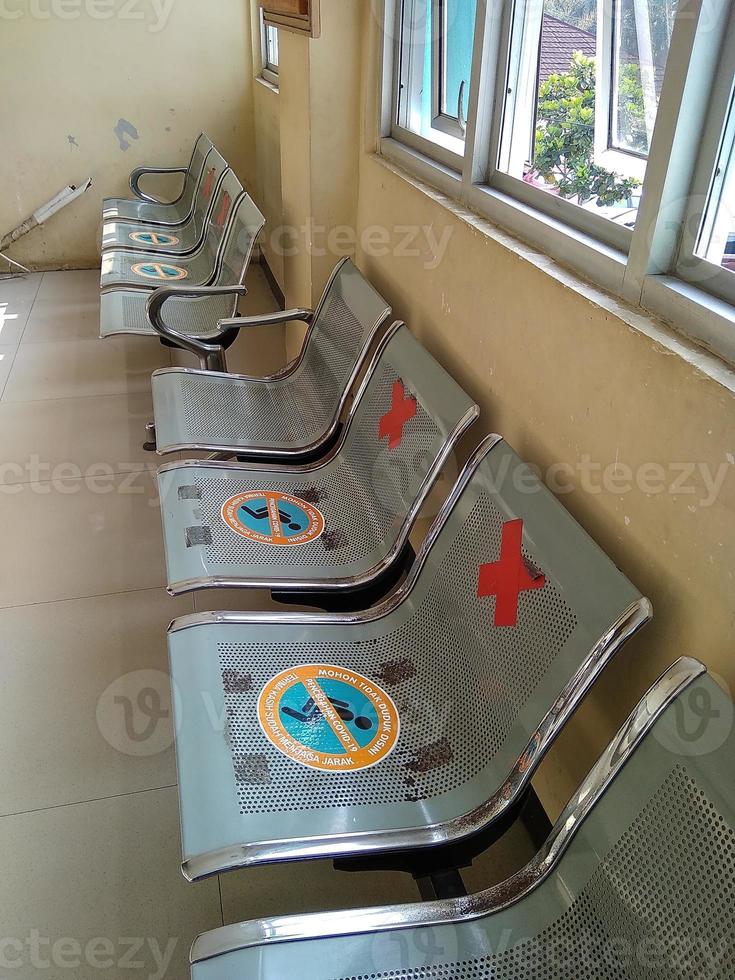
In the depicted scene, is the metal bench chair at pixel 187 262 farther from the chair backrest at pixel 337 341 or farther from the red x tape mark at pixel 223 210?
the chair backrest at pixel 337 341

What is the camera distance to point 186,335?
2.87 metres

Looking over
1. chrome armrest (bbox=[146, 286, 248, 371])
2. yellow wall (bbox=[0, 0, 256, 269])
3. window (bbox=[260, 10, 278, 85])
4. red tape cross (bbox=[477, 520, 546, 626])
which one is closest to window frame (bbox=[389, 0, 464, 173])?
chrome armrest (bbox=[146, 286, 248, 371])

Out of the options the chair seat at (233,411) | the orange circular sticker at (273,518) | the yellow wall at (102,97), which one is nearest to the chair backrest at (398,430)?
the orange circular sticker at (273,518)

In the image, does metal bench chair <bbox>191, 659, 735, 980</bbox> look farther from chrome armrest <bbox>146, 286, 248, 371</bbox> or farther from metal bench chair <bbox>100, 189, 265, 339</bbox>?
metal bench chair <bbox>100, 189, 265, 339</bbox>

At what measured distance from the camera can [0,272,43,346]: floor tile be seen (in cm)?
424

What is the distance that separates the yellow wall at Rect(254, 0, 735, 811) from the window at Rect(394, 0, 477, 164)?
0.24m

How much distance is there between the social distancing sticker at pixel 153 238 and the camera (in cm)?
416

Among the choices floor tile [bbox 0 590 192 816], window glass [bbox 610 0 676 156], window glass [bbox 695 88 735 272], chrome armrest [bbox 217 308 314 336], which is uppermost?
window glass [bbox 610 0 676 156]

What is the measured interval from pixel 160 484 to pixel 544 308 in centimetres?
108

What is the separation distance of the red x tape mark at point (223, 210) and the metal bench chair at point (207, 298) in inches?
8.2

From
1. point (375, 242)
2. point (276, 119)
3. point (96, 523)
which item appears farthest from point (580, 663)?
point (276, 119)

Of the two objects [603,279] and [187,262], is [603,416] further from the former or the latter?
[187,262]

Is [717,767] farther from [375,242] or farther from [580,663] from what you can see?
[375,242]

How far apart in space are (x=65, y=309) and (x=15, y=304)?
0.34 metres
